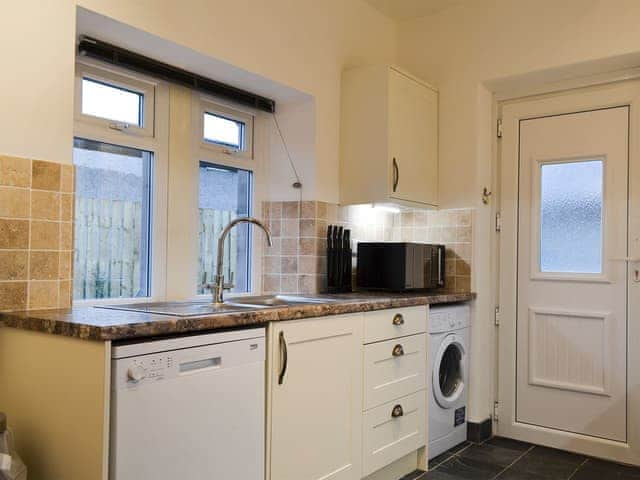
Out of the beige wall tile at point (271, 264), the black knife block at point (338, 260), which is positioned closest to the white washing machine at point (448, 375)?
the black knife block at point (338, 260)

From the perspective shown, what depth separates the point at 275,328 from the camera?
78.0 inches

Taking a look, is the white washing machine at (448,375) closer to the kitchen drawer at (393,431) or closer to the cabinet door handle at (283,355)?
the kitchen drawer at (393,431)

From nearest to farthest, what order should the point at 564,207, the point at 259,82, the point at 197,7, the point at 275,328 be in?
the point at 275,328 < the point at 197,7 < the point at 259,82 < the point at 564,207

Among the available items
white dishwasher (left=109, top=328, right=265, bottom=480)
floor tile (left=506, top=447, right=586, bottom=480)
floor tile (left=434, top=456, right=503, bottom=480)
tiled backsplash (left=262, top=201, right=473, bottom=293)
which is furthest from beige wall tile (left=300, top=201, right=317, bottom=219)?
floor tile (left=506, top=447, right=586, bottom=480)

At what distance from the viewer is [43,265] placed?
189 centimetres

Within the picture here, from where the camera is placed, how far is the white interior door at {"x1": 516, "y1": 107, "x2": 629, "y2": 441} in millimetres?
3045

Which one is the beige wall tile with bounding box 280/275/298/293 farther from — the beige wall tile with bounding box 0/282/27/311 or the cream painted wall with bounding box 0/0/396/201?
the beige wall tile with bounding box 0/282/27/311

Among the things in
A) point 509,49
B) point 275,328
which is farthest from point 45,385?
point 509,49

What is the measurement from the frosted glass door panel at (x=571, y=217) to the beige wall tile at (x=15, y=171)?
2.67m

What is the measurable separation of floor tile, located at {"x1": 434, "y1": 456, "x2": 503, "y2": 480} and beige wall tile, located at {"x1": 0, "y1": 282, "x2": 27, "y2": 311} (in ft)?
6.78

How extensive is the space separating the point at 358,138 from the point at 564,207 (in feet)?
4.06

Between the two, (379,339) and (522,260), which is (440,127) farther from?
(379,339)

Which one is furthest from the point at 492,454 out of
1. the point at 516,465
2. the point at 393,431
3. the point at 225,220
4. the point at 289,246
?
the point at 225,220

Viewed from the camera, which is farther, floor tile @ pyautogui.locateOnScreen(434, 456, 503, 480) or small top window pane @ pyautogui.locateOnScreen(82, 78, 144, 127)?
floor tile @ pyautogui.locateOnScreen(434, 456, 503, 480)
